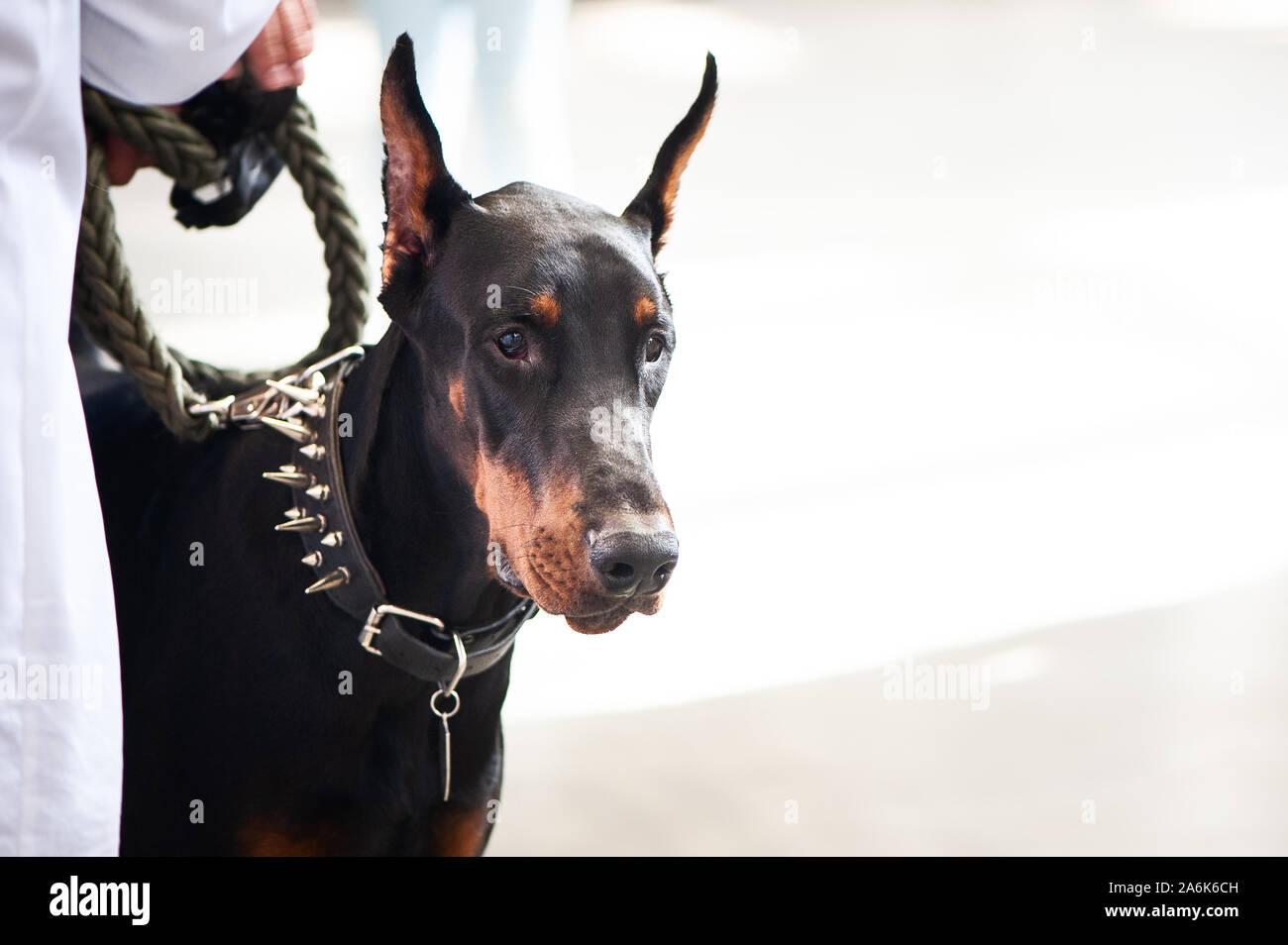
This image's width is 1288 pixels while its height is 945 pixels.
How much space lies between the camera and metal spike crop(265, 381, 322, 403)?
1.21 meters

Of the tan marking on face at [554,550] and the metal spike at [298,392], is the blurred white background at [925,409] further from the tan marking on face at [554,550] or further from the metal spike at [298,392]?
the tan marking on face at [554,550]

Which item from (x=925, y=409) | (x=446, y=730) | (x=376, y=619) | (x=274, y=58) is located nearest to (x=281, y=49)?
(x=274, y=58)

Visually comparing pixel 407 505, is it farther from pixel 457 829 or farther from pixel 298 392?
pixel 457 829

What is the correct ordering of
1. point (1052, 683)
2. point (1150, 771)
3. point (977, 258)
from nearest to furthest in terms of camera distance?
1. point (1150, 771)
2. point (1052, 683)
3. point (977, 258)

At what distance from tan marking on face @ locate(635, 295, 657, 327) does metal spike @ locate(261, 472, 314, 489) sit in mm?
344

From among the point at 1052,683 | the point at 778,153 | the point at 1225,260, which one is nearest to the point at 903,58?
the point at 778,153

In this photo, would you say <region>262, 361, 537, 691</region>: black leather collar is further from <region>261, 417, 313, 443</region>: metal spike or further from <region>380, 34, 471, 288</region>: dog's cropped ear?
<region>380, 34, 471, 288</region>: dog's cropped ear

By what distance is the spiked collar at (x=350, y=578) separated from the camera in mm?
1124

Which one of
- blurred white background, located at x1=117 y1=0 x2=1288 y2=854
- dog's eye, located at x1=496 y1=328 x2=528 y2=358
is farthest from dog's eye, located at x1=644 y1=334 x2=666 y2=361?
blurred white background, located at x1=117 y1=0 x2=1288 y2=854

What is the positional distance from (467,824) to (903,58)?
4493 mm

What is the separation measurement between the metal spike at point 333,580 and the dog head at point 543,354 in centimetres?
14

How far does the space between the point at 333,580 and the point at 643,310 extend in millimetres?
369
